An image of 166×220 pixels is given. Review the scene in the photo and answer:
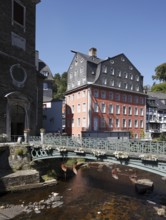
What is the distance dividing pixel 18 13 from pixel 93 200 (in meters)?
23.5

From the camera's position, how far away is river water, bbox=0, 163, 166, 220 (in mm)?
15430

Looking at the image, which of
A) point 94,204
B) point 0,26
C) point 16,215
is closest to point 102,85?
point 0,26

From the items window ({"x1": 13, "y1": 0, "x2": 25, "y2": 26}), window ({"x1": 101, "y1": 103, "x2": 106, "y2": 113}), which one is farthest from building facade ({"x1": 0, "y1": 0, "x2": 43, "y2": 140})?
window ({"x1": 101, "y1": 103, "x2": 106, "y2": 113})

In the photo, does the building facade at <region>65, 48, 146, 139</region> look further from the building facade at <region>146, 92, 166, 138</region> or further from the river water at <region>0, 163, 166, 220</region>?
the river water at <region>0, 163, 166, 220</region>

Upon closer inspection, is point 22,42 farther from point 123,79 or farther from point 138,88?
point 138,88

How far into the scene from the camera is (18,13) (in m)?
28.8

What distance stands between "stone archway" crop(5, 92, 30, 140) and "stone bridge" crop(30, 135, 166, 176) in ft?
22.5

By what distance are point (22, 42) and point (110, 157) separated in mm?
19739

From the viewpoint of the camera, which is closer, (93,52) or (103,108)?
(103,108)

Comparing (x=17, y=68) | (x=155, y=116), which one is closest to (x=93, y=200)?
(x=17, y=68)

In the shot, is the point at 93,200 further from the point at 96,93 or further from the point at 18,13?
the point at 96,93

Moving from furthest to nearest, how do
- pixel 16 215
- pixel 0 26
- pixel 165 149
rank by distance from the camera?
pixel 0 26 < pixel 16 215 < pixel 165 149

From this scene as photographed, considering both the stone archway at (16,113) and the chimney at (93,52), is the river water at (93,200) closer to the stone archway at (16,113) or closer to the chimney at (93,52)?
the stone archway at (16,113)

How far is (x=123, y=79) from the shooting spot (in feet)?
158
